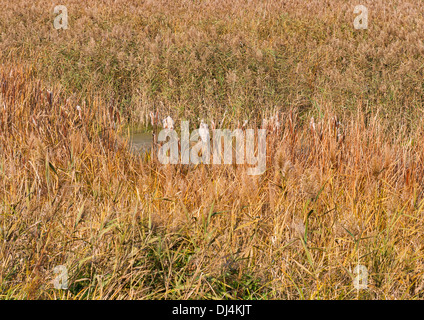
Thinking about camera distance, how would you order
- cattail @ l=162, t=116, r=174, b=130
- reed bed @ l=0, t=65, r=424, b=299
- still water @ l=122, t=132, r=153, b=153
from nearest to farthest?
reed bed @ l=0, t=65, r=424, b=299 < cattail @ l=162, t=116, r=174, b=130 < still water @ l=122, t=132, r=153, b=153

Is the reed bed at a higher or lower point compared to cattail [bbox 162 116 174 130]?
lower

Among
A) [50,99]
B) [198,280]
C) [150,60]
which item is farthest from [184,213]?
[150,60]

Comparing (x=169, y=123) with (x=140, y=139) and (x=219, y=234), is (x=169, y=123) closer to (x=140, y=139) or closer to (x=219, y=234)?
(x=219, y=234)

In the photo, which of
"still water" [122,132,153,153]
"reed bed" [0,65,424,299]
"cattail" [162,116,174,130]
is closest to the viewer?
"reed bed" [0,65,424,299]

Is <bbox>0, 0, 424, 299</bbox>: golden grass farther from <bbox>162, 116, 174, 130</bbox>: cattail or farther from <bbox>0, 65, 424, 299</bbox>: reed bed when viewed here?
<bbox>162, 116, 174, 130</bbox>: cattail

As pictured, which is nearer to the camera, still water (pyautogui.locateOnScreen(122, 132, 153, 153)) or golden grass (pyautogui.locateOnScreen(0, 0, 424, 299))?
golden grass (pyautogui.locateOnScreen(0, 0, 424, 299))

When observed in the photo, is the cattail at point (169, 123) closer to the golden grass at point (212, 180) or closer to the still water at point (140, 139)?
the golden grass at point (212, 180)

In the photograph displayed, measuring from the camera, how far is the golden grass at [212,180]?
82.0 inches

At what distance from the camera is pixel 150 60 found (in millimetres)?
5703

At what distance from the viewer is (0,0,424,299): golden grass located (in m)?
2.08

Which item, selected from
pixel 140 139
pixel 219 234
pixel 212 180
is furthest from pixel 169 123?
pixel 140 139

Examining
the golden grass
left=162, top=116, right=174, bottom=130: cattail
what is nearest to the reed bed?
the golden grass

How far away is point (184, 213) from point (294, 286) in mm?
688

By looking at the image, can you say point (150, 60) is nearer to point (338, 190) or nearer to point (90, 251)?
point (338, 190)
